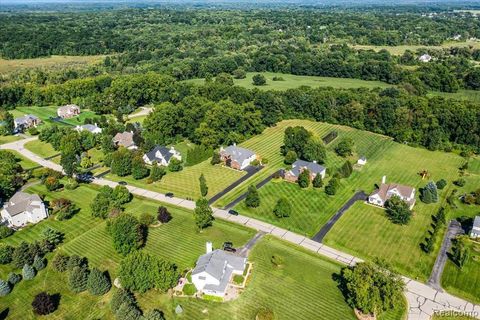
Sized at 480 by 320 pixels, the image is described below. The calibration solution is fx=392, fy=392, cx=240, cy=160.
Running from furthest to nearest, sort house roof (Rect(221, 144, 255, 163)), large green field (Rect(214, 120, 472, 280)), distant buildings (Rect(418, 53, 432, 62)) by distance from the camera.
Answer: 1. distant buildings (Rect(418, 53, 432, 62))
2. house roof (Rect(221, 144, 255, 163))
3. large green field (Rect(214, 120, 472, 280))

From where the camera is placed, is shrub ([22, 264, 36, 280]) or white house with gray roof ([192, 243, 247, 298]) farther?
shrub ([22, 264, 36, 280])

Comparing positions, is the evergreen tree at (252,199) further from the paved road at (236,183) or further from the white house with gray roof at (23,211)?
the white house with gray roof at (23,211)

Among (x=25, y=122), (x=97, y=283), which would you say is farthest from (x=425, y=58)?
(x=97, y=283)

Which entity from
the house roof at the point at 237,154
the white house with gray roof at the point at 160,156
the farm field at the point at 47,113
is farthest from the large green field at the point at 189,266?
the farm field at the point at 47,113

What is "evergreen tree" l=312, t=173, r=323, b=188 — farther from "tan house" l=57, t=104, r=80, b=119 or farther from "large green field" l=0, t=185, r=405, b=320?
"tan house" l=57, t=104, r=80, b=119

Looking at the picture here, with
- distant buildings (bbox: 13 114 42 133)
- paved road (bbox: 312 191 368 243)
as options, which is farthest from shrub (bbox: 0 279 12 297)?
distant buildings (bbox: 13 114 42 133)

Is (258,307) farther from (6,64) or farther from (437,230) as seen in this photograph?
(6,64)
